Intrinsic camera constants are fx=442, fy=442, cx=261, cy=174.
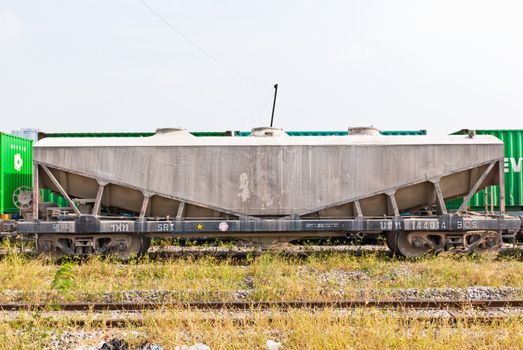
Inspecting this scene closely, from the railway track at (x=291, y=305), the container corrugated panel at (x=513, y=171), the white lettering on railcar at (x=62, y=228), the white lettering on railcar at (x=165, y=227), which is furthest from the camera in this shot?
the container corrugated panel at (x=513, y=171)

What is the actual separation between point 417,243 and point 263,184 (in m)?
4.05

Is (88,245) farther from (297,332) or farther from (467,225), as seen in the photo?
(467,225)

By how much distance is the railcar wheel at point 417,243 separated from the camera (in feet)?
35.6

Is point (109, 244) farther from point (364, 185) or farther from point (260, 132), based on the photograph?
point (364, 185)

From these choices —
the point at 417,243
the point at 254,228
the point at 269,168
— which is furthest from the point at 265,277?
the point at 417,243

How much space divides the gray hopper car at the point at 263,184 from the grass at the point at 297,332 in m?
4.56

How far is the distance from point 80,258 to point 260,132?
5455 mm

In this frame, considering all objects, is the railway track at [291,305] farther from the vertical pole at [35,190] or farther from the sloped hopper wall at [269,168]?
the vertical pole at [35,190]

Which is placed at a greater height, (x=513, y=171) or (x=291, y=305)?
(x=513, y=171)

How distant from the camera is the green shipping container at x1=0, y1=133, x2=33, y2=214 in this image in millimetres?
12336

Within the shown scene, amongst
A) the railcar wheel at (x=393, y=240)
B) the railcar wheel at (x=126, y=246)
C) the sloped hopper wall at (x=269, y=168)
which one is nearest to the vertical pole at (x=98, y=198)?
the sloped hopper wall at (x=269, y=168)

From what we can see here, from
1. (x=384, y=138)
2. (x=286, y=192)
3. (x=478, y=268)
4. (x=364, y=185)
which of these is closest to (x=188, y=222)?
(x=286, y=192)

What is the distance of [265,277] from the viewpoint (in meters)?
8.62

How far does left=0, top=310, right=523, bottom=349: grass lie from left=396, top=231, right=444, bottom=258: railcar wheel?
4.90 m
